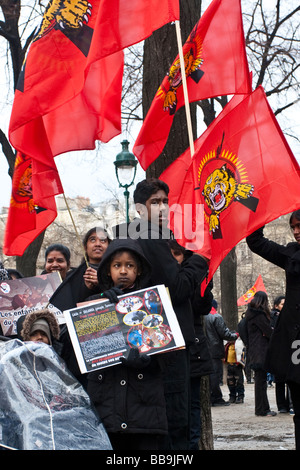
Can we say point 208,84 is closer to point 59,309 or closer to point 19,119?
point 19,119

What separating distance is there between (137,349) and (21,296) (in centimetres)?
239

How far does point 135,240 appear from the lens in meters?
4.94

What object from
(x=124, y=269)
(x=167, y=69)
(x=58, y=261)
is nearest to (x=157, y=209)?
(x=124, y=269)

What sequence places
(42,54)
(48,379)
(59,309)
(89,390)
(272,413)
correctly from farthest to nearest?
1. (272,413)
2. (42,54)
3. (59,309)
4. (89,390)
5. (48,379)

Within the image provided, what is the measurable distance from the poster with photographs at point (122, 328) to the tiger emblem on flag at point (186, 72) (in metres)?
2.56

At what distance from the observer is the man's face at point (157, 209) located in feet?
17.5

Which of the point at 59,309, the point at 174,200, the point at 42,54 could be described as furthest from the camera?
the point at 174,200

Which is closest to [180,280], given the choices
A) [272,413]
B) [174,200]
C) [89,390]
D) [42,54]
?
[89,390]

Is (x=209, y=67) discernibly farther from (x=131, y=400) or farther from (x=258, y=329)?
(x=258, y=329)

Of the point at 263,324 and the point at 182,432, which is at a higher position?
the point at 263,324

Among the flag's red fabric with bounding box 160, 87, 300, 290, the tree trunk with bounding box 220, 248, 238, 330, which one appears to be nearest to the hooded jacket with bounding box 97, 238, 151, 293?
the flag's red fabric with bounding box 160, 87, 300, 290

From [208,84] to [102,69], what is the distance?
1.01 m

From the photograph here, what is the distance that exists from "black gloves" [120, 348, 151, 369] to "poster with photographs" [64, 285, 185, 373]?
4 centimetres

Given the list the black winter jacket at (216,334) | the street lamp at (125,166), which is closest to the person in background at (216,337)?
the black winter jacket at (216,334)
